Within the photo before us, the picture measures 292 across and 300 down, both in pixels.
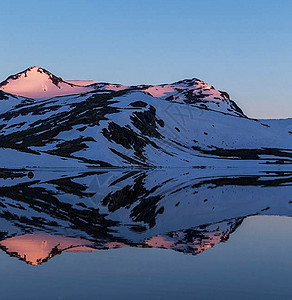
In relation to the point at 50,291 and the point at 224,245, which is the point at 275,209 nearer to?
the point at 224,245

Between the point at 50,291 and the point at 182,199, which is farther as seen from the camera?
the point at 182,199

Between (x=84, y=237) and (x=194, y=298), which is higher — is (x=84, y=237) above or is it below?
above

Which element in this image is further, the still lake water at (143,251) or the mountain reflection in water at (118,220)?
the mountain reflection in water at (118,220)

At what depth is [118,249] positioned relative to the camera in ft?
78.5

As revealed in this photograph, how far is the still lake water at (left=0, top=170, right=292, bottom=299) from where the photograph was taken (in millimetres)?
17125

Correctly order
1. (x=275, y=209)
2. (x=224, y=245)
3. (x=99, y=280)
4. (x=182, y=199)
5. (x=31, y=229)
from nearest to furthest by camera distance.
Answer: (x=99, y=280) < (x=224, y=245) < (x=31, y=229) < (x=275, y=209) < (x=182, y=199)

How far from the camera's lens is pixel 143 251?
23.6 m

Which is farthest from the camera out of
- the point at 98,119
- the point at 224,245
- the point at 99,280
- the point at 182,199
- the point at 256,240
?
the point at 98,119

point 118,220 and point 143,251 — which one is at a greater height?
point 118,220

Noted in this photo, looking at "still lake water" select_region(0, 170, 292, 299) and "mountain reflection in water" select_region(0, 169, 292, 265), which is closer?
"still lake water" select_region(0, 170, 292, 299)

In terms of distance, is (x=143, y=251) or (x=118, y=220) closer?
(x=143, y=251)

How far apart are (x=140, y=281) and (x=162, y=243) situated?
8.13m

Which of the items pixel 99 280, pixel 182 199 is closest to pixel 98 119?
pixel 182 199

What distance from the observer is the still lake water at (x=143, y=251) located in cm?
1712
